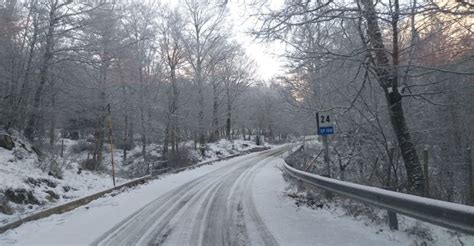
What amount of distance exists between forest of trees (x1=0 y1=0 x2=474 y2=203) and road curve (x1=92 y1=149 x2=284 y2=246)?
151 inches

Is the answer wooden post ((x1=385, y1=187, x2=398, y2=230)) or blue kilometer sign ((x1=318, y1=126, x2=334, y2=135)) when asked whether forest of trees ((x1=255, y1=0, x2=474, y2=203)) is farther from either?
wooden post ((x1=385, y1=187, x2=398, y2=230))

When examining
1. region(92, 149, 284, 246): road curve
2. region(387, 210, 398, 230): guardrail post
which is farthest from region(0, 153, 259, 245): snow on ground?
region(387, 210, 398, 230): guardrail post

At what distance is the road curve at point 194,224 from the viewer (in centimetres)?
642

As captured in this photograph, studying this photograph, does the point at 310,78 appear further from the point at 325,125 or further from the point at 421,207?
the point at 421,207

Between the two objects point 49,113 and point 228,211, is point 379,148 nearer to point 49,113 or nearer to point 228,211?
point 228,211

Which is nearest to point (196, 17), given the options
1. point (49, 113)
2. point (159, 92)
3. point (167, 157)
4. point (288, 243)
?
point (159, 92)

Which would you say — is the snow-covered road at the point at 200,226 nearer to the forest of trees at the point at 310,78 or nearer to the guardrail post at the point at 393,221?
the guardrail post at the point at 393,221

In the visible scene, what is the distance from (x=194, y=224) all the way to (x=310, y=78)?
28.4 ft

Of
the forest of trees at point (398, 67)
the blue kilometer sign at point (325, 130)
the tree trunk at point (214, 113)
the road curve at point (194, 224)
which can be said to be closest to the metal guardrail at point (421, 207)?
the road curve at point (194, 224)

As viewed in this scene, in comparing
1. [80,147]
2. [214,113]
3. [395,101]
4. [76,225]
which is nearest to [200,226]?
[76,225]

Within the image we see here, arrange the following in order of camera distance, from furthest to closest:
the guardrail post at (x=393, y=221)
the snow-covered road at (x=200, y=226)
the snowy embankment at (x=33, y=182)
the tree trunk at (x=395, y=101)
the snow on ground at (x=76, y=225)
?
the snowy embankment at (x=33, y=182) → the tree trunk at (x=395, y=101) → the snow on ground at (x=76, y=225) → the snow-covered road at (x=200, y=226) → the guardrail post at (x=393, y=221)

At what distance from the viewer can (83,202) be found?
11.4m

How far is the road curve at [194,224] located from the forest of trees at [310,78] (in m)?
3.83

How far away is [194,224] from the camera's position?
771 cm
